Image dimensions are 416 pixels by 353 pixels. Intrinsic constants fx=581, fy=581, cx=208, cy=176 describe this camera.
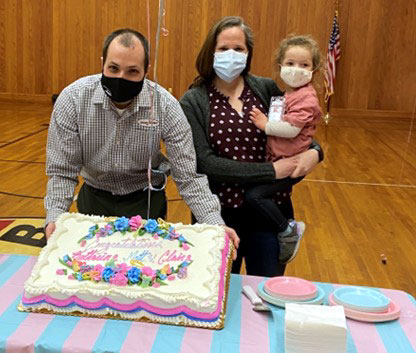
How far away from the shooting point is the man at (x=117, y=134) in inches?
79.1

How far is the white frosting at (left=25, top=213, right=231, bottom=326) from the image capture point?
149 cm

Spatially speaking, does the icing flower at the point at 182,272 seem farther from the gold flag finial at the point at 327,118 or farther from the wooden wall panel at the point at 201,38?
the wooden wall panel at the point at 201,38

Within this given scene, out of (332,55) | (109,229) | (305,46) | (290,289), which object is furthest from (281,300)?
(332,55)

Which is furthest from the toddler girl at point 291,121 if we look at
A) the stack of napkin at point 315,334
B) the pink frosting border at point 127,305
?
the stack of napkin at point 315,334

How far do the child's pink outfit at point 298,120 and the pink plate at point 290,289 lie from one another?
71 centimetres

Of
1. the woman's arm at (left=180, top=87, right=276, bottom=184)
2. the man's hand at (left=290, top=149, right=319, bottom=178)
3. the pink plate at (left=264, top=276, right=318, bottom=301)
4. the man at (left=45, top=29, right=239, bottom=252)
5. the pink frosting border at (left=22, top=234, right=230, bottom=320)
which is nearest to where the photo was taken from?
the pink frosting border at (left=22, top=234, right=230, bottom=320)

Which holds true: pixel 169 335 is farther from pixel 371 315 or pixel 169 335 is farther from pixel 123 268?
pixel 371 315

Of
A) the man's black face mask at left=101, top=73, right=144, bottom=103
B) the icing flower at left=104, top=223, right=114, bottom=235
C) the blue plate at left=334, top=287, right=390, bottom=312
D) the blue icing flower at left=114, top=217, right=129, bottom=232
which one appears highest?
the man's black face mask at left=101, top=73, right=144, bottom=103

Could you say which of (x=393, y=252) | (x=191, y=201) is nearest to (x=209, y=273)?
(x=191, y=201)

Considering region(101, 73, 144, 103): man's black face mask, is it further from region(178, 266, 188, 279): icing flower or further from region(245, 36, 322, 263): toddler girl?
region(178, 266, 188, 279): icing flower

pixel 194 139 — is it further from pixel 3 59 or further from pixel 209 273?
pixel 3 59

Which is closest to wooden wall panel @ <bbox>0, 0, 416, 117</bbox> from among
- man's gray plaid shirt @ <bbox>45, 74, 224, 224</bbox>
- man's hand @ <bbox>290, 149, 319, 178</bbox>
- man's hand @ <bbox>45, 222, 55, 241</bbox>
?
man's hand @ <bbox>290, 149, 319, 178</bbox>

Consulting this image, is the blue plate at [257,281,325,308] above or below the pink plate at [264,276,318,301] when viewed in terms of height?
below

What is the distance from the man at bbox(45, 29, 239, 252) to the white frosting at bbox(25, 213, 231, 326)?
287mm
